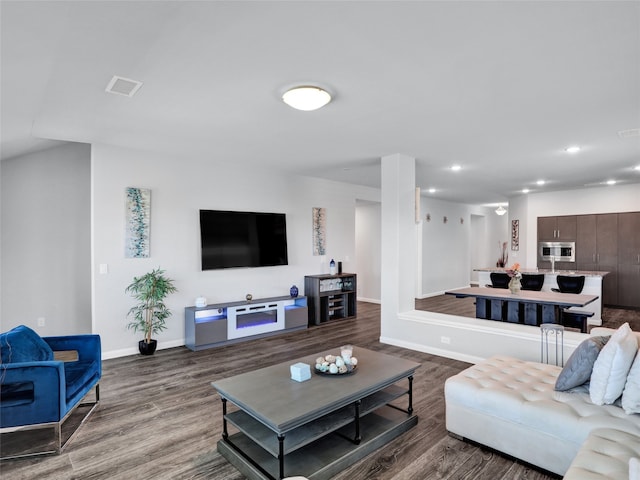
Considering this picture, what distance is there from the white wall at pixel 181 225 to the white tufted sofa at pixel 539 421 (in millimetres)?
3955

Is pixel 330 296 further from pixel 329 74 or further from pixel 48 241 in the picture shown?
pixel 329 74

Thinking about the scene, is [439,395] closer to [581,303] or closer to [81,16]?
[581,303]

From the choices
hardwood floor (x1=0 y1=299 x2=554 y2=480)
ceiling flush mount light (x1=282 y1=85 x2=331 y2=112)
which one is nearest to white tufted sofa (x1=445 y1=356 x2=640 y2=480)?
hardwood floor (x1=0 y1=299 x2=554 y2=480)

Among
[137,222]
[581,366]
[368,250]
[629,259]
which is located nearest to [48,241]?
[137,222]

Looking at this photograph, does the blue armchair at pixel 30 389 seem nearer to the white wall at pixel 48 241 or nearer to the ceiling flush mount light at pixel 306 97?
the white wall at pixel 48 241

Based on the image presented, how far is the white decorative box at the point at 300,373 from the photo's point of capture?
8.71 ft

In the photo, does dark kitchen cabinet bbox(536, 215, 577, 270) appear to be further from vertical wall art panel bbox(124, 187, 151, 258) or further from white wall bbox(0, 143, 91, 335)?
white wall bbox(0, 143, 91, 335)

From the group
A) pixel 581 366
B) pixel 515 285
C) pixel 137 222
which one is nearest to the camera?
pixel 581 366

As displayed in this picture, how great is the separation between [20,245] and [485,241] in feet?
41.7

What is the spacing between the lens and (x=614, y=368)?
87.7 inches

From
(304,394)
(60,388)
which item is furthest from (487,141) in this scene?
(60,388)

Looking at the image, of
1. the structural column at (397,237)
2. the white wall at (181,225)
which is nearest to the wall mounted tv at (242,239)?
the white wall at (181,225)

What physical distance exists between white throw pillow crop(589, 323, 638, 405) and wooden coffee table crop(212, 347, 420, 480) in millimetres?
1230

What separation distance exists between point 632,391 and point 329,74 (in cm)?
288
